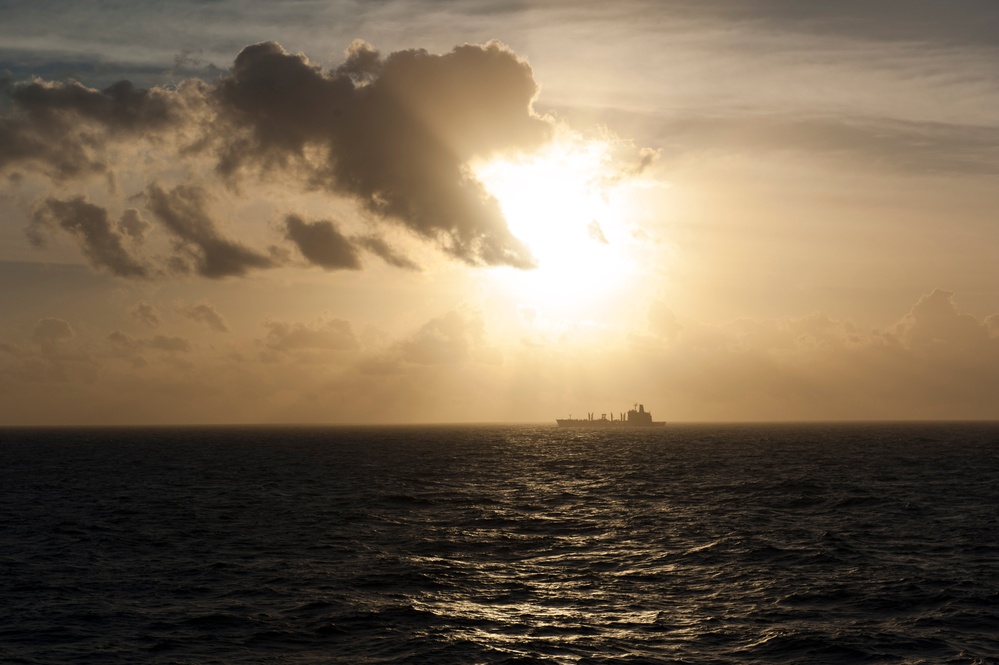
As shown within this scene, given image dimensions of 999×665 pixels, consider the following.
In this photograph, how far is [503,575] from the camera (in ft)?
150

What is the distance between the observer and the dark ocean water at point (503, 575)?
3300 cm

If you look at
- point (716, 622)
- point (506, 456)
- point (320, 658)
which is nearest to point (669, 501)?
point (716, 622)

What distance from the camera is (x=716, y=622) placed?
3591 centimetres

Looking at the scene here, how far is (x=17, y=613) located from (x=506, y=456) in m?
131

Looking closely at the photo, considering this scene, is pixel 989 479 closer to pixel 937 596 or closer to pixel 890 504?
pixel 890 504

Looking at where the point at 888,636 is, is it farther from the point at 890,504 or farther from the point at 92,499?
the point at 92,499

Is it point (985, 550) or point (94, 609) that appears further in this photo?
point (985, 550)

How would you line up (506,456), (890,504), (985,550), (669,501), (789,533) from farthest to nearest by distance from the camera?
(506,456), (669,501), (890,504), (789,533), (985,550)

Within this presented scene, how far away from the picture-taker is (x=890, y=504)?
74062 millimetres

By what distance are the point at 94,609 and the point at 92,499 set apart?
4872 centimetres

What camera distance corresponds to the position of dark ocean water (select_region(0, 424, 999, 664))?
33.0 metres

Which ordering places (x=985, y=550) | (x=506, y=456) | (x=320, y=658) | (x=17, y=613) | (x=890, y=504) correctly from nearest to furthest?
1. (x=320, y=658)
2. (x=17, y=613)
3. (x=985, y=550)
4. (x=890, y=504)
5. (x=506, y=456)

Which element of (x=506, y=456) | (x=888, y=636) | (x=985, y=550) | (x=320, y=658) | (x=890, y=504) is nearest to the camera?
(x=320, y=658)

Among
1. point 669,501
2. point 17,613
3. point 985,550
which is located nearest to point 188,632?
point 17,613
